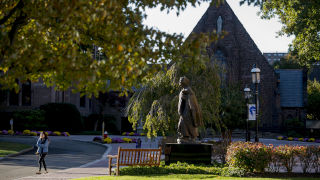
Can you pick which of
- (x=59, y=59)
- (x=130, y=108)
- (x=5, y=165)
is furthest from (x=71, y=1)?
(x=130, y=108)

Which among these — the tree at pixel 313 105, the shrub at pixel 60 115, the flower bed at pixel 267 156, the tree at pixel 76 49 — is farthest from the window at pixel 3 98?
the tree at pixel 76 49

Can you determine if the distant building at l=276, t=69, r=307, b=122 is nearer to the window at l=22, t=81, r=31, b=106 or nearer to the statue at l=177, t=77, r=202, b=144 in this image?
the window at l=22, t=81, r=31, b=106

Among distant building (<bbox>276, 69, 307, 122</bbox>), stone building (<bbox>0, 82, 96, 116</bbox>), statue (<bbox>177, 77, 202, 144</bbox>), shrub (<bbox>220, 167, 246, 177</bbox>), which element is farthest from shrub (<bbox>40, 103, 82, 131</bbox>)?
shrub (<bbox>220, 167, 246, 177</bbox>)

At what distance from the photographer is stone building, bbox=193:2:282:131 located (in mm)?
49594

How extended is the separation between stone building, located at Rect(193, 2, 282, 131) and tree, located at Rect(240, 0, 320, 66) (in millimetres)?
24973

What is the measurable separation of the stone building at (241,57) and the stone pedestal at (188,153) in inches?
1328

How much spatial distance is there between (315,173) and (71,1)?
34.8ft

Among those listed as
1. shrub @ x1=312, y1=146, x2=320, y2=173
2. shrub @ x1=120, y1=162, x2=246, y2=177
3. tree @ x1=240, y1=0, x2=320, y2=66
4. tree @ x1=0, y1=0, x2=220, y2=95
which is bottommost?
shrub @ x1=120, y1=162, x2=246, y2=177

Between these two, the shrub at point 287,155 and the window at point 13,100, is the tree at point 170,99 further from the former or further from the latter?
the window at point 13,100

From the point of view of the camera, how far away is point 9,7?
806 cm

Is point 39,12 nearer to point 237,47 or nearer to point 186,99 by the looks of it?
point 186,99

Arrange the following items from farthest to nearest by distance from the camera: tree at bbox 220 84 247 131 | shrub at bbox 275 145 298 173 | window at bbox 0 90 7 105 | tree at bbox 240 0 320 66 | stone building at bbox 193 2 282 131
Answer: stone building at bbox 193 2 282 131 → window at bbox 0 90 7 105 → tree at bbox 220 84 247 131 → tree at bbox 240 0 320 66 → shrub at bbox 275 145 298 173

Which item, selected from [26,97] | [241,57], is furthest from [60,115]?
[241,57]

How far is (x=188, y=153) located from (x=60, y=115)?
1300 inches
